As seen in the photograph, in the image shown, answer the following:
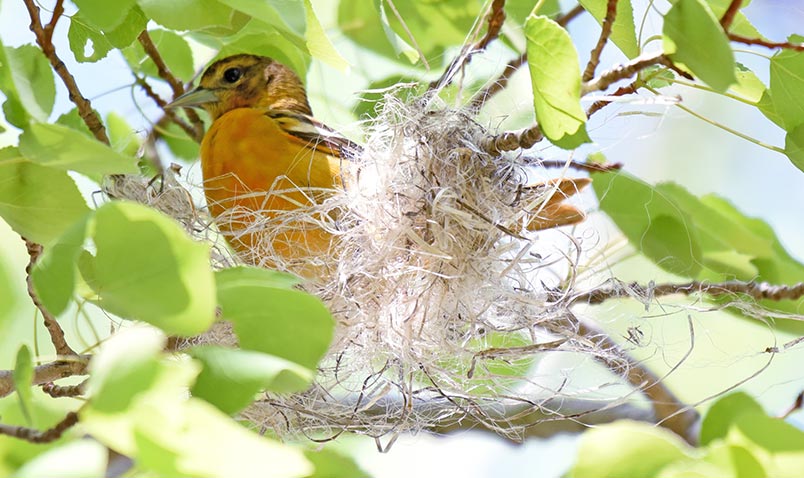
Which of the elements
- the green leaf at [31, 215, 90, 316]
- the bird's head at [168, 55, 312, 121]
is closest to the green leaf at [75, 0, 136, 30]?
the green leaf at [31, 215, 90, 316]

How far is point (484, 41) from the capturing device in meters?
1.33

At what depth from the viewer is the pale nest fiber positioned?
130 centimetres

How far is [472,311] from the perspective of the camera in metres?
1.32

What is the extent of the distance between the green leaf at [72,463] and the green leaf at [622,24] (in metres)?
0.73

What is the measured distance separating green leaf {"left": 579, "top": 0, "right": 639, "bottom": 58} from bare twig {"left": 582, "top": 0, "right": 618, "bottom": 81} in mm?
87

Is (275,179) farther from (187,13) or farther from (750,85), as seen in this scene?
(750,85)

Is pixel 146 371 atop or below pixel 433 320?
atop

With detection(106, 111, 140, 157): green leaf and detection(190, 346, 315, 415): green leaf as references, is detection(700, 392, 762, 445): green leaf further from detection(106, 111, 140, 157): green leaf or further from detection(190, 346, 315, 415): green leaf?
detection(106, 111, 140, 157): green leaf

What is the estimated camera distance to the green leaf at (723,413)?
0.75 metres

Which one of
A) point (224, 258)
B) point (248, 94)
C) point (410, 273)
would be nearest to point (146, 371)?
point (410, 273)

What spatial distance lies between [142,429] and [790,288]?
1.05 metres

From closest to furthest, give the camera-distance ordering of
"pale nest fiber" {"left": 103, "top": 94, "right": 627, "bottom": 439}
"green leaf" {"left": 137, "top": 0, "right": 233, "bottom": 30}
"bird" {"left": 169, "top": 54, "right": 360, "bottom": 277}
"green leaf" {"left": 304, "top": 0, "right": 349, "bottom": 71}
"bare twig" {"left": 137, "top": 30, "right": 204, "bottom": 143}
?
"green leaf" {"left": 137, "top": 0, "right": 233, "bottom": 30}
"green leaf" {"left": 304, "top": 0, "right": 349, "bottom": 71}
"pale nest fiber" {"left": 103, "top": 94, "right": 627, "bottom": 439}
"bird" {"left": 169, "top": 54, "right": 360, "bottom": 277}
"bare twig" {"left": 137, "top": 30, "right": 204, "bottom": 143}

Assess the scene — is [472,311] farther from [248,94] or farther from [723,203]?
[248,94]

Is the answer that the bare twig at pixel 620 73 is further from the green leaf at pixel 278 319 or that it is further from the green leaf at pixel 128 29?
the green leaf at pixel 128 29
